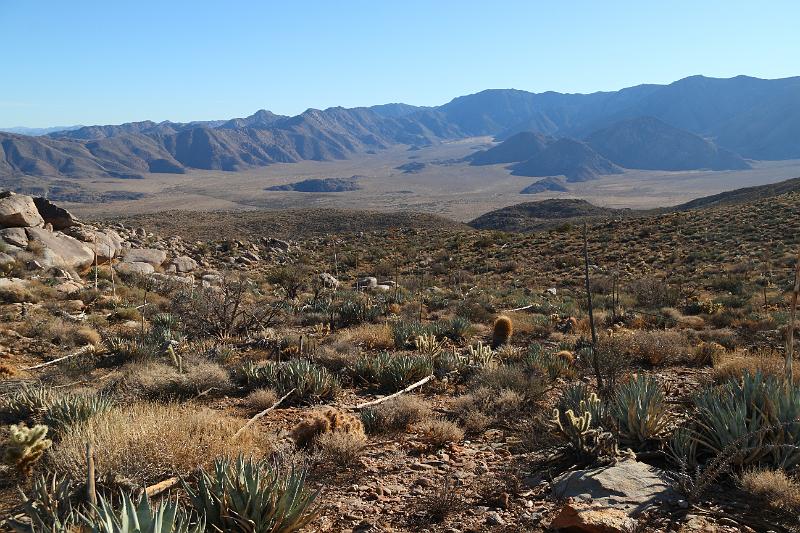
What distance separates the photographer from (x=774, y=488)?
3.88 meters

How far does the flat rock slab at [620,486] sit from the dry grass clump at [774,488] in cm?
53

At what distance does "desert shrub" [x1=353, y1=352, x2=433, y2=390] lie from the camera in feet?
26.0

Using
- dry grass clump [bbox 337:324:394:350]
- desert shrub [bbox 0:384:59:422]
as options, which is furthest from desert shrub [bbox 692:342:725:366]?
desert shrub [bbox 0:384:59:422]

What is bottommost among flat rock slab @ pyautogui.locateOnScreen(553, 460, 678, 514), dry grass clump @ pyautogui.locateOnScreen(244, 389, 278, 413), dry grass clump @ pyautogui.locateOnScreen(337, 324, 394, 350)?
dry grass clump @ pyautogui.locateOnScreen(337, 324, 394, 350)

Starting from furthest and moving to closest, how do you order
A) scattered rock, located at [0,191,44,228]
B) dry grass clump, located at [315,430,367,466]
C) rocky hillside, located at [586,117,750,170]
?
rocky hillside, located at [586,117,750,170] < scattered rock, located at [0,191,44,228] < dry grass clump, located at [315,430,367,466]

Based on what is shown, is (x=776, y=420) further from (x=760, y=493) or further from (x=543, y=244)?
(x=543, y=244)

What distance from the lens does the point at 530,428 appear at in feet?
18.1

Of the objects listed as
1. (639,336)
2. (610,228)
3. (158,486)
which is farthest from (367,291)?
(610,228)

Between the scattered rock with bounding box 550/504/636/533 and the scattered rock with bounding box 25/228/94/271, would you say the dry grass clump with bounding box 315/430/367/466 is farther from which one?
the scattered rock with bounding box 25/228/94/271

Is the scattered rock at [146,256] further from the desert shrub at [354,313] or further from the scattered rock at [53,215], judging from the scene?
the desert shrub at [354,313]

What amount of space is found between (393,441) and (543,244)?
26.4m

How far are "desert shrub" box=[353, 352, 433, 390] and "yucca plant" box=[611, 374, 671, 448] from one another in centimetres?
337

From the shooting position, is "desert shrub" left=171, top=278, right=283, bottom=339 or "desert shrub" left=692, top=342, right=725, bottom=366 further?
"desert shrub" left=171, top=278, right=283, bottom=339

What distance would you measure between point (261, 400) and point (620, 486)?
4.32 meters
